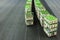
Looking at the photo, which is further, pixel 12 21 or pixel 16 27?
pixel 12 21

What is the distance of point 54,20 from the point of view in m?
2.13

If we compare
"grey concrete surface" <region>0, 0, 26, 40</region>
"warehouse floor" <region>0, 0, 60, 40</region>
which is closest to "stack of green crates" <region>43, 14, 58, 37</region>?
"warehouse floor" <region>0, 0, 60, 40</region>

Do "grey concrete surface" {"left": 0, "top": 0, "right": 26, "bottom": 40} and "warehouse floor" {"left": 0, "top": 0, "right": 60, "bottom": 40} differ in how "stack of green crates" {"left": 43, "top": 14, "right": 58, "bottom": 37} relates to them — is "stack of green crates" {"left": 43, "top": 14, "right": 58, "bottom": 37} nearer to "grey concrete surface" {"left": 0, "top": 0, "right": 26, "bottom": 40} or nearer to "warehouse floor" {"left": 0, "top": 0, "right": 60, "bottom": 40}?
"warehouse floor" {"left": 0, "top": 0, "right": 60, "bottom": 40}

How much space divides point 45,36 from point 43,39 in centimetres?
9

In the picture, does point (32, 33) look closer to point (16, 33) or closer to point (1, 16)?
point (16, 33)

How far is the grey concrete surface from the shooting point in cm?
228

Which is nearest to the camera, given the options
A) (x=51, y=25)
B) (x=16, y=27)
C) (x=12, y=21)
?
(x=51, y=25)

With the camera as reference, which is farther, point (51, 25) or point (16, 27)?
point (16, 27)

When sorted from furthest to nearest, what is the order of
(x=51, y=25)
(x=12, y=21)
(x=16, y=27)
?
1. (x=12, y=21)
2. (x=16, y=27)
3. (x=51, y=25)

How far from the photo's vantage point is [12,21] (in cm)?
280

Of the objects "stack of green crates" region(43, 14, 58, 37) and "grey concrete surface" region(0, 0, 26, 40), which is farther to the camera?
"grey concrete surface" region(0, 0, 26, 40)

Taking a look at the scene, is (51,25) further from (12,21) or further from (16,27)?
(12,21)

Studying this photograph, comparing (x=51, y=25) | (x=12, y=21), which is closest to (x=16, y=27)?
(x=12, y=21)

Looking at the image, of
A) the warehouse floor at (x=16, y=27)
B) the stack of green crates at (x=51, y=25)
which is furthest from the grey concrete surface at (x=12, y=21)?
the stack of green crates at (x=51, y=25)
